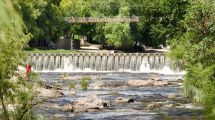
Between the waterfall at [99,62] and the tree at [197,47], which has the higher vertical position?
the tree at [197,47]

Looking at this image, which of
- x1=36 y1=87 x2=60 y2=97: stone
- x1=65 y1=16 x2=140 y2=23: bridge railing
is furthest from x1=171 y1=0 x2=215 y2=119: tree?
x1=65 y1=16 x2=140 y2=23: bridge railing

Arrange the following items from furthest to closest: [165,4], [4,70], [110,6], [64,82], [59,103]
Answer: [110,6], [64,82], [165,4], [59,103], [4,70]

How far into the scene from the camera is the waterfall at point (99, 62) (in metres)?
65.2

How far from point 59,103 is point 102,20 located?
60.5 metres

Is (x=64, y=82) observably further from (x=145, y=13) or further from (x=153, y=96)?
(x=153, y=96)

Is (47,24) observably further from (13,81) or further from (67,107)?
(13,81)

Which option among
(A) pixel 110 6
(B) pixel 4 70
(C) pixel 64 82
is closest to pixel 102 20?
(A) pixel 110 6

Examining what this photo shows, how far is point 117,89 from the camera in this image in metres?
41.7

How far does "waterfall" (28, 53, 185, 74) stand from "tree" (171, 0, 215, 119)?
31.4 m

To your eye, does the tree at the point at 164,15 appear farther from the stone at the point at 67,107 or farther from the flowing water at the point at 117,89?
the stone at the point at 67,107

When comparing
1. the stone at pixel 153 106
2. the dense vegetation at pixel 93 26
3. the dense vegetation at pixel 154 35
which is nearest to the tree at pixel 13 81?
the dense vegetation at pixel 154 35

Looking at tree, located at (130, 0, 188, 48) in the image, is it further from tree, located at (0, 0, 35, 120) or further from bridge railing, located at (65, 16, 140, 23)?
bridge railing, located at (65, 16, 140, 23)

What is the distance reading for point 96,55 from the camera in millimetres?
66750

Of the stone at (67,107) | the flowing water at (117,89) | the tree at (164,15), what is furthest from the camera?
the tree at (164,15)
